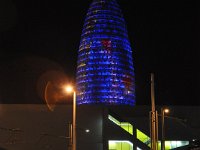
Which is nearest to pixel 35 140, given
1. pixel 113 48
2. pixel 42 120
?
pixel 42 120

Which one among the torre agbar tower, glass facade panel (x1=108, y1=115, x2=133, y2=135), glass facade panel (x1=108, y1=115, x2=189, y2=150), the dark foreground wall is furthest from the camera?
the torre agbar tower

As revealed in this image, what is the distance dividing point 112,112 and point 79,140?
737cm

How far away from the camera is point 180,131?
73188 millimetres

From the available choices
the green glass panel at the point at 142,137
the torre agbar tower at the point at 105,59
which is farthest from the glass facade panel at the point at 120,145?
the torre agbar tower at the point at 105,59

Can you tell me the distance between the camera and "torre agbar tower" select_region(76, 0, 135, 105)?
137125 mm

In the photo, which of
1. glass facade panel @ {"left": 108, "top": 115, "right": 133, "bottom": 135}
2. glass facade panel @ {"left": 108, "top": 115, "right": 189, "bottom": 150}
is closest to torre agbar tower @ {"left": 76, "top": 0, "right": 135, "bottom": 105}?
glass facade panel @ {"left": 108, "top": 115, "right": 133, "bottom": 135}

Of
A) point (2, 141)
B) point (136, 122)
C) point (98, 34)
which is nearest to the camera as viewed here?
point (2, 141)

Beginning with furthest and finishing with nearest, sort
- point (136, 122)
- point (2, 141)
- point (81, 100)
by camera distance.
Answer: point (81, 100) < point (136, 122) < point (2, 141)

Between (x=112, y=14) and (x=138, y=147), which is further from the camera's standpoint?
(x=112, y=14)

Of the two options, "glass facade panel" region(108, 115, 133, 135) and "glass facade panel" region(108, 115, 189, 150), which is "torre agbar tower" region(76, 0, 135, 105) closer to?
"glass facade panel" region(108, 115, 133, 135)

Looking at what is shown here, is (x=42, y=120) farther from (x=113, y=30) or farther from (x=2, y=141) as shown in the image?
(x=113, y=30)

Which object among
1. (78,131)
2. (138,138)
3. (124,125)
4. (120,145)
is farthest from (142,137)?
(78,131)

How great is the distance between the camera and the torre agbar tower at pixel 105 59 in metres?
137

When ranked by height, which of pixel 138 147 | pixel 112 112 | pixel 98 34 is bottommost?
pixel 138 147
